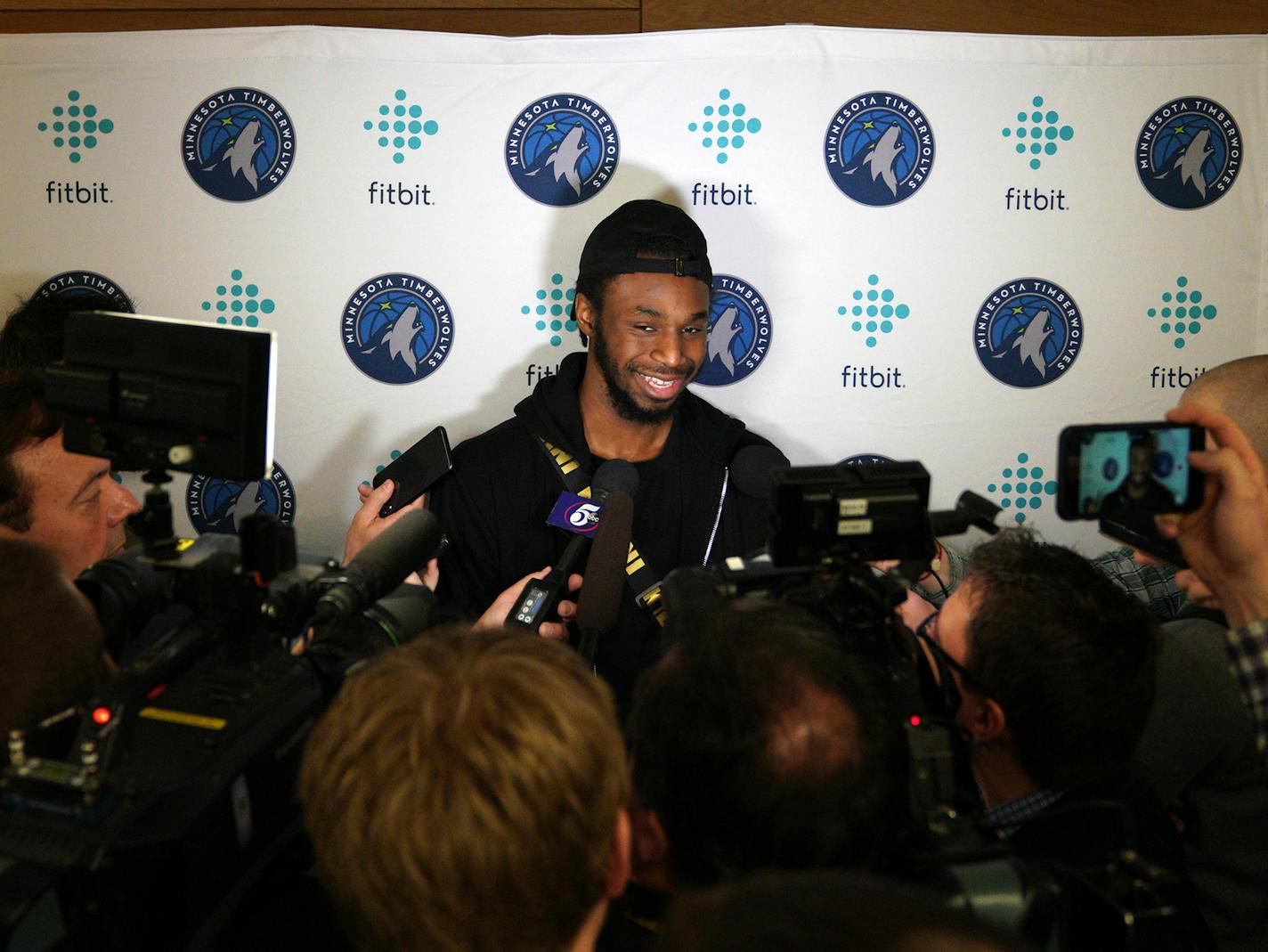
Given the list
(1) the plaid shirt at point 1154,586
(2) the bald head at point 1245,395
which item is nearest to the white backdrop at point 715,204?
(1) the plaid shirt at point 1154,586

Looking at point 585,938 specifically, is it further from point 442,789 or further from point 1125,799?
point 1125,799

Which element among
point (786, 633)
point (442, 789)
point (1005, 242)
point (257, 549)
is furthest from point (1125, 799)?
point (1005, 242)

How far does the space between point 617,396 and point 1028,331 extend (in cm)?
107

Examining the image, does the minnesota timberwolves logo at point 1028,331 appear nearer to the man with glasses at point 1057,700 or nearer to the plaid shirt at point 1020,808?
the man with glasses at point 1057,700

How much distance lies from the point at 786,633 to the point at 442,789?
394mm

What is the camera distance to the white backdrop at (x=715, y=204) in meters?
2.57

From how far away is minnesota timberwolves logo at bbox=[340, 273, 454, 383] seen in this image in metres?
2.65

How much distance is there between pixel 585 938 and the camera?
0.82 m

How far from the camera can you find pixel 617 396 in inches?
94.4

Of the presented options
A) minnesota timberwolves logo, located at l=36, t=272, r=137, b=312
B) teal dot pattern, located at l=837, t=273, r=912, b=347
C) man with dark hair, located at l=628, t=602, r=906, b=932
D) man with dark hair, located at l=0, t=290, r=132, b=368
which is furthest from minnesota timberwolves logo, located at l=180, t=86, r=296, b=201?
man with dark hair, located at l=628, t=602, r=906, b=932

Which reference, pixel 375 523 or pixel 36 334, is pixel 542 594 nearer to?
pixel 375 523

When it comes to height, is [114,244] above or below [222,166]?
below

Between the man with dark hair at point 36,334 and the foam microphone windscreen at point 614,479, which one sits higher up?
the man with dark hair at point 36,334

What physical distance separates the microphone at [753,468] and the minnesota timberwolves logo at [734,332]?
0.34 m
